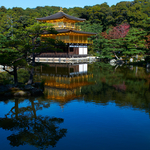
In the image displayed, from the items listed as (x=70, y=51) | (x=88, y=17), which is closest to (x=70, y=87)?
(x=70, y=51)

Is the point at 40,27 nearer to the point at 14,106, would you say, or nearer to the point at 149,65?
the point at 14,106

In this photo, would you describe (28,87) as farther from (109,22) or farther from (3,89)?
(109,22)

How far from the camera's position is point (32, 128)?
27.0 feet

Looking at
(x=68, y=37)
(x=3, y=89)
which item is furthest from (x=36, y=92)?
(x=68, y=37)

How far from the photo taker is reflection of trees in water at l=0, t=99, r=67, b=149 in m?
7.22

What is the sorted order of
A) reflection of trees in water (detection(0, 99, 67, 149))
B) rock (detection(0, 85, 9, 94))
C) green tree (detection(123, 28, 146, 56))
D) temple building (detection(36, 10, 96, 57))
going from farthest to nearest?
temple building (detection(36, 10, 96, 57)), green tree (detection(123, 28, 146, 56)), rock (detection(0, 85, 9, 94)), reflection of trees in water (detection(0, 99, 67, 149))

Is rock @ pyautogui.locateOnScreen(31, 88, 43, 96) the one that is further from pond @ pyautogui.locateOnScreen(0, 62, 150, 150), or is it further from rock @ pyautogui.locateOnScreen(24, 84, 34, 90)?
pond @ pyautogui.locateOnScreen(0, 62, 150, 150)

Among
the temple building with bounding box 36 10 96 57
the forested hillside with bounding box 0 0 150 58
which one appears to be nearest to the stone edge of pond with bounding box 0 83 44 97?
the temple building with bounding box 36 10 96 57

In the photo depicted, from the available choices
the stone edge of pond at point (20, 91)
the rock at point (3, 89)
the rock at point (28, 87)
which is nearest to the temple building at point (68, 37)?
the rock at point (28, 87)

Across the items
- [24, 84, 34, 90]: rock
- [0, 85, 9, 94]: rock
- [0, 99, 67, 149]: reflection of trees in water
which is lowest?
[0, 99, 67, 149]: reflection of trees in water

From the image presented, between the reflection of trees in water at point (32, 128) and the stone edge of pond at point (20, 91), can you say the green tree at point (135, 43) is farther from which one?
the reflection of trees in water at point (32, 128)

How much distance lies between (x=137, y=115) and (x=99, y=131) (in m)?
2.79

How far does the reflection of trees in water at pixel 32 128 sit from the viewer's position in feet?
23.7

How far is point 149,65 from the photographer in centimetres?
3044
